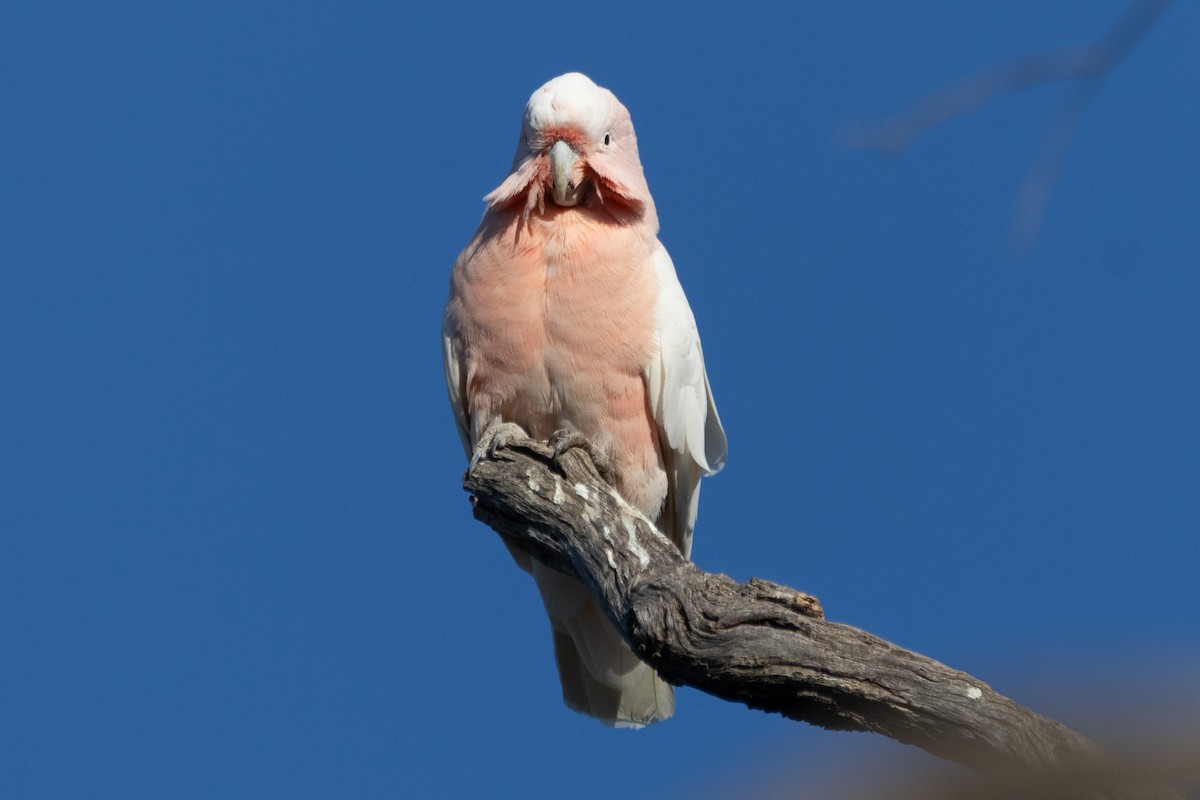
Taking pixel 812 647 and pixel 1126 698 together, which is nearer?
pixel 1126 698

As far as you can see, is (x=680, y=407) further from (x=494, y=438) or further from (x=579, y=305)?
(x=494, y=438)

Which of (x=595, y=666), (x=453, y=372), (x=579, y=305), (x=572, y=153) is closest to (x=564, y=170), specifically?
(x=572, y=153)

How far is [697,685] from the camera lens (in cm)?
457

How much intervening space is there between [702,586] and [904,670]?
0.90m

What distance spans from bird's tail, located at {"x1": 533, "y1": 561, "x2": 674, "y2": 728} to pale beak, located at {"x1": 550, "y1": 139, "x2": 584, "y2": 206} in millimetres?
2121

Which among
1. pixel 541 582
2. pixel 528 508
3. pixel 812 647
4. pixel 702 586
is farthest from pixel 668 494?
pixel 812 647

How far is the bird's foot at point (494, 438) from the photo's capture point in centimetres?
629

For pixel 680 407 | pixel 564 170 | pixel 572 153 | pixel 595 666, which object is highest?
pixel 572 153

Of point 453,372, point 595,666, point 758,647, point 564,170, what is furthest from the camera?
point 595,666

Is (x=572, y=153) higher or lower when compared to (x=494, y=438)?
higher

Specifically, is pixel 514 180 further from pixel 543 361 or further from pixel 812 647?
pixel 812 647

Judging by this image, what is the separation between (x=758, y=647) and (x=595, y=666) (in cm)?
309

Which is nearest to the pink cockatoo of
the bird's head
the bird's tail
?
the bird's head

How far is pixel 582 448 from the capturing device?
6391mm
